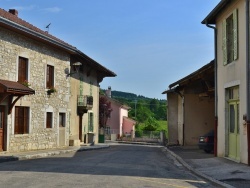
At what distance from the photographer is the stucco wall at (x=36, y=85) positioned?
801 inches

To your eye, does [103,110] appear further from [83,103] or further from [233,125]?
[233,125]

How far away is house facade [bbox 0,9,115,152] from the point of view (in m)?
20.0

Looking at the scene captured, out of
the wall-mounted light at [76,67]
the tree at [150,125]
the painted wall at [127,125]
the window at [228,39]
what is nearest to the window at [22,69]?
the wall-mounted light at [76,67]

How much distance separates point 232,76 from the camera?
15789 millimetres

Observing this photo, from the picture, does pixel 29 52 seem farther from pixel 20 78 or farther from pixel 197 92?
pixel 197 92

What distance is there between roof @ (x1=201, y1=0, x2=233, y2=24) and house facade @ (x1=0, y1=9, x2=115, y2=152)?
850 centimetres

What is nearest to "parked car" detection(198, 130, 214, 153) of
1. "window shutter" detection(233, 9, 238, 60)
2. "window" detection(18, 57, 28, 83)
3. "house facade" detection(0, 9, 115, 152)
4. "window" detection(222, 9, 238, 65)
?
"window" detection(222, 9, 238, 65)

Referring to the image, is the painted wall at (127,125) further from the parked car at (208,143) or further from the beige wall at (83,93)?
the parked car at (208,143)

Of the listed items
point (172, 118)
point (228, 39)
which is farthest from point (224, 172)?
point (172, 118)

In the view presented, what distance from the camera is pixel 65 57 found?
90.0ft

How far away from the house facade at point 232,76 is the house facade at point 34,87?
884cm

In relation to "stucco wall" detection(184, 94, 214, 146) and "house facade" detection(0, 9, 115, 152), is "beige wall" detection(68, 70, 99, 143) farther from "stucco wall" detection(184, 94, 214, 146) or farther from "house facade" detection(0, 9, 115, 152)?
"stucco wall" detection(184, 94, 214, 146)

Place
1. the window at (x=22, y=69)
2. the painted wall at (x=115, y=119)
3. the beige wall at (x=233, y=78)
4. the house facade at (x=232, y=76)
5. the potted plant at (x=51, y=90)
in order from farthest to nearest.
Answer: the painted wall at (x=115, y=119)
the potted plant at (x=51, y=90)
the window at (x=22, y=69)
the beige wall at (x=233, y=78)
the house facade at (x=232, y=76)

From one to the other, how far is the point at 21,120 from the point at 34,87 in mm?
2115
